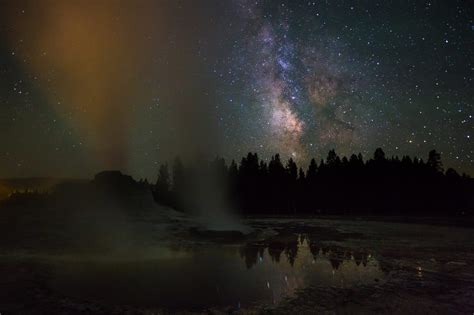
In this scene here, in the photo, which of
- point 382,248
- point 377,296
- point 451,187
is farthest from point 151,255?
point 451,187

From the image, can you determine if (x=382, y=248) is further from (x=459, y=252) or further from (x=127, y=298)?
(x=127, y=298)

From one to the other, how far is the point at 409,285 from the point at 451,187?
10516 cm

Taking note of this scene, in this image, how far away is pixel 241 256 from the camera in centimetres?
2911

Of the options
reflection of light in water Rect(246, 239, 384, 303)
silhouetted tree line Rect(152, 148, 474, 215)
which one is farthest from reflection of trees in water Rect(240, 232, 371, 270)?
silhouetted tree line Rect(152, 148, 474, 215)

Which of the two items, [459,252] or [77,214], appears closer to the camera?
[459,252]

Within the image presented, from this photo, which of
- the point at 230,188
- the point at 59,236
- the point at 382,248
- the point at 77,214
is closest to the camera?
the point at 382,248

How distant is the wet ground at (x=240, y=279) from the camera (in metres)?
15.9

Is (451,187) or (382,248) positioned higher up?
(451,187)

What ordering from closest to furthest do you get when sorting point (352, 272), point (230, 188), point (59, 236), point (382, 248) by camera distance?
point (352, 272), point (382, 248), point (59, 236), point (230, 188)

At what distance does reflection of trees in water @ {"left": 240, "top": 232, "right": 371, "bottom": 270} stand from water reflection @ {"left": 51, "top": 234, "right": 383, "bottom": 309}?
0.22 ft

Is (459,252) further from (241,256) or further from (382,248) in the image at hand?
(241,256)

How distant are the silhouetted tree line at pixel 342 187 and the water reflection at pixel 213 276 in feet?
236

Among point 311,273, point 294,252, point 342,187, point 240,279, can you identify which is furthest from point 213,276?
point 342,187

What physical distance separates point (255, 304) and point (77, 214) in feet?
127
